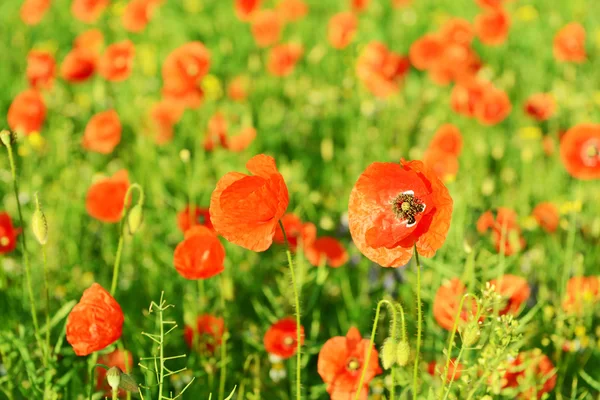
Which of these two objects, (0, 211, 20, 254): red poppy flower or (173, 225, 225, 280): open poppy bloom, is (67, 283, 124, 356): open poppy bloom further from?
(0, 211, 20, 254): red poppy flower

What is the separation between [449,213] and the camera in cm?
164

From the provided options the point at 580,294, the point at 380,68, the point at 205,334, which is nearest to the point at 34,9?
the point at 380,68

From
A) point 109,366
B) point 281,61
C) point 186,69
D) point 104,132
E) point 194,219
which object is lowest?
point 109,366

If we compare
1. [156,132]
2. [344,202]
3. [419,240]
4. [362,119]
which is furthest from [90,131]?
[419,240]

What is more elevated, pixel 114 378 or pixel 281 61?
pixel 281 61

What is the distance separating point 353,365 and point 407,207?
501 mm

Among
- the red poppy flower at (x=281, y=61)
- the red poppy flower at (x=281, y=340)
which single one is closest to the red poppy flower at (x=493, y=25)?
the red poppy flower at (x=281, y=61)

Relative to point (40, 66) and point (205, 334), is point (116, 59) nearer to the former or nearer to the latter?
point (40, 66)

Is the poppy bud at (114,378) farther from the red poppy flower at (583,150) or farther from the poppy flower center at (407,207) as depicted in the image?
the red poppy flower at (583,150)

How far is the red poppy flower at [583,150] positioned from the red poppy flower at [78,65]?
2.44 m

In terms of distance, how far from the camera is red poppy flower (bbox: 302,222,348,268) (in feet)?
8.87

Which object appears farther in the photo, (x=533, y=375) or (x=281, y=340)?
(x=281, y=340)

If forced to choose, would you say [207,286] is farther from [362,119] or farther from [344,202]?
[362,119]

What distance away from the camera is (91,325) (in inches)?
70.2
